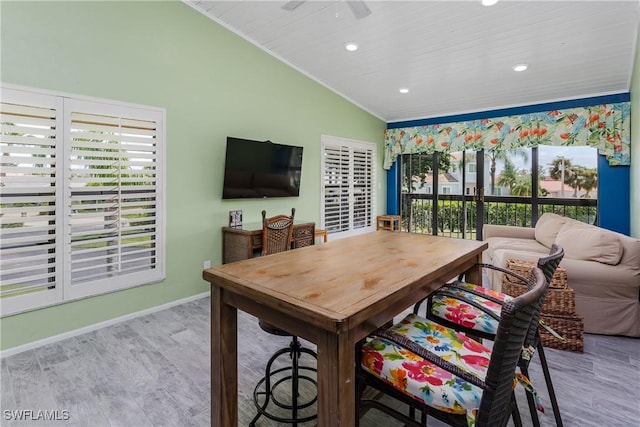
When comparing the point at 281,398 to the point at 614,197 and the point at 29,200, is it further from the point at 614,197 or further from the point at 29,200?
the point at 614,197

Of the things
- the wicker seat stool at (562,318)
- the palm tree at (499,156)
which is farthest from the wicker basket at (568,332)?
the palm tree at (499,156)

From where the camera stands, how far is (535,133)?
505 centimetres

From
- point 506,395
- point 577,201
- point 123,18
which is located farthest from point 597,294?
point 123,18

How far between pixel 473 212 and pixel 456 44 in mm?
3203

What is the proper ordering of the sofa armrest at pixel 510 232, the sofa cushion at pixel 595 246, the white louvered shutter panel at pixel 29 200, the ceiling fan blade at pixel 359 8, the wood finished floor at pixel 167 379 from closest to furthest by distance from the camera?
the wood finished floor at pixel 167 379 < the ceiling fan blade at pixel 359 8 < the white louvered shutter panel at pixel 29 200 < the sofa cushion at pixel 595 246 < the sofa armrest at pixel 510 232

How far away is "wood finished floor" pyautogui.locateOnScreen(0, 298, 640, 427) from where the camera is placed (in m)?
1.82

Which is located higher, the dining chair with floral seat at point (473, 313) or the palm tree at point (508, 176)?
the palm tree at point (508, 176)

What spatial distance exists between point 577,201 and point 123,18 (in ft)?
20.1

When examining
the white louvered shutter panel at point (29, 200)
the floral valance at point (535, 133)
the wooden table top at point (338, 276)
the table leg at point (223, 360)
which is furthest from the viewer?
the floral valance at point (535, 133)

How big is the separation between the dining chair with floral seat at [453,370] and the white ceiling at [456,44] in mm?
2877

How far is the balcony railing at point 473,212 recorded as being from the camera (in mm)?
5043

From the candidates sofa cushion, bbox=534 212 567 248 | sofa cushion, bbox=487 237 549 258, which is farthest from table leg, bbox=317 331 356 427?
sofa cushion, bbox=534 212 567 248

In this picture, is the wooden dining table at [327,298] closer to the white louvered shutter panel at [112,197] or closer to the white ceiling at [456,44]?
the white louvered shutter panel at [112,197]

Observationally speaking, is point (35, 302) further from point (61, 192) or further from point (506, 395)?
point (506, 395)
